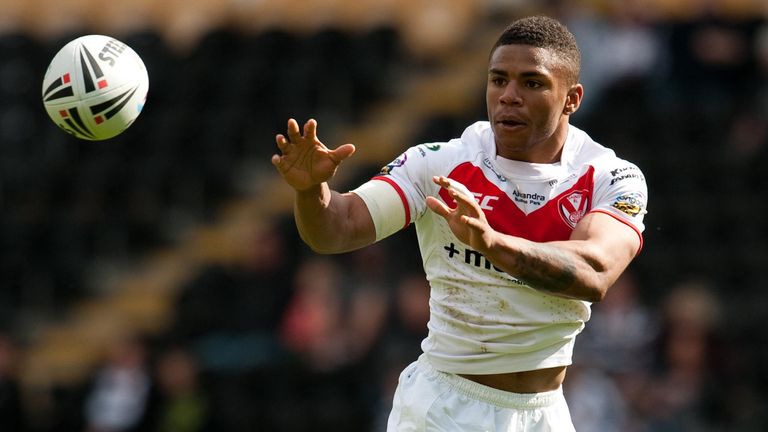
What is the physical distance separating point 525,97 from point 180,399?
6.84 meters

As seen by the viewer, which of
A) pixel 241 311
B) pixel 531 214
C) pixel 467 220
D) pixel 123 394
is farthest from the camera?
pixel 241 311

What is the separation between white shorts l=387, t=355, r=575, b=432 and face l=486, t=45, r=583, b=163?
3.48 feet

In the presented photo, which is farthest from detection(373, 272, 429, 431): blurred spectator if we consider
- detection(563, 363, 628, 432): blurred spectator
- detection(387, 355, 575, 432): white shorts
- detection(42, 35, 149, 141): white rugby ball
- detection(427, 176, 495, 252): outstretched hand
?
detection(427, 176, 495, 252): outstretched hand

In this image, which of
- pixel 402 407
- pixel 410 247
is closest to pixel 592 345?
pixel 410 247

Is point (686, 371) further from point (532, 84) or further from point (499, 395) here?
point (532, 84)

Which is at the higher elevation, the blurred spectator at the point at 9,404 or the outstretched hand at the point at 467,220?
the outstretched hand at the point at 467,220

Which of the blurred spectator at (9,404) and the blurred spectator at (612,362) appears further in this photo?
the blurred spectator at (9,404)

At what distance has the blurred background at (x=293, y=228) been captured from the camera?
1148cm

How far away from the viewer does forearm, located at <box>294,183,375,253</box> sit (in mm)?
5547

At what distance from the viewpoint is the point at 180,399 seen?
11.7 metres

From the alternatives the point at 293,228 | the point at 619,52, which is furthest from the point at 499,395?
the point at 619,52

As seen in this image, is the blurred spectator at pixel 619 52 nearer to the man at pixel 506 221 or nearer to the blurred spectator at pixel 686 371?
the blurred spectator at pixel 686 371

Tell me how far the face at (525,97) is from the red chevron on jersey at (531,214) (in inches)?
8.5

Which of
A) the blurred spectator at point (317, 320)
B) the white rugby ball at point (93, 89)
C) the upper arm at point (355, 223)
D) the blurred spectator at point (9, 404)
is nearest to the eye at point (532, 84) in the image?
the upper arm at point (355, 223)
